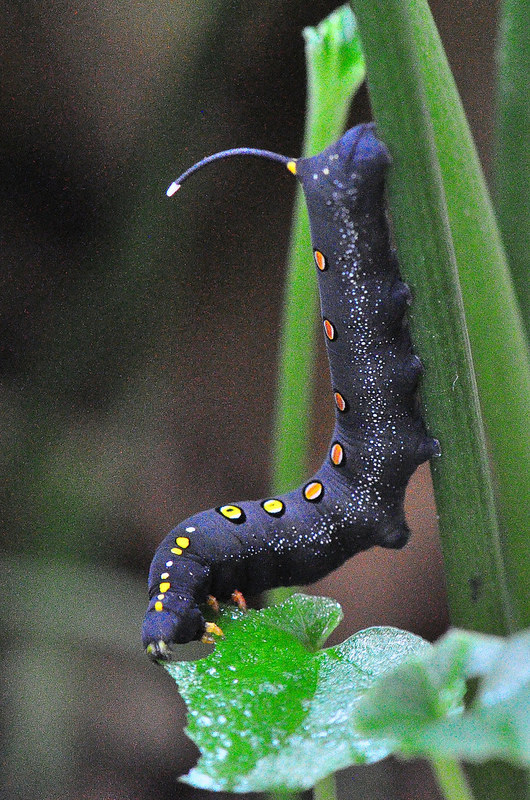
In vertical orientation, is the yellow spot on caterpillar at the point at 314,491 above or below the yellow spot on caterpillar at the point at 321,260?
below

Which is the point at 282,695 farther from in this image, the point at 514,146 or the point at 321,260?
the point at 514,146

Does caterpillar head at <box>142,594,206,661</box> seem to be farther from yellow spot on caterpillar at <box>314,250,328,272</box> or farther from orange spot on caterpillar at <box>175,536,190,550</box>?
yellow spot on caterpillar at <box>314,250,328,272</box>

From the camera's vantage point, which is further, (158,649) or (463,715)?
(158,649)

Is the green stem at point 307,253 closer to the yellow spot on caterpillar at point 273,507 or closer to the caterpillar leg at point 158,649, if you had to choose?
the yellow spot on caterpillar at point 273,507

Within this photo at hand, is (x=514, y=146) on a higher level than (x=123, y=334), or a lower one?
higher

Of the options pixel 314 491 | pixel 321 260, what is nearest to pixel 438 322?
pixel 321 260

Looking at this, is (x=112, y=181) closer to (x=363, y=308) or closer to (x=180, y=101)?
(x=180, y=101)

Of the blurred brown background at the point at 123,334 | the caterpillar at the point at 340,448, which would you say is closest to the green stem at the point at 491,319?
the caterpillar at the point at 340,448

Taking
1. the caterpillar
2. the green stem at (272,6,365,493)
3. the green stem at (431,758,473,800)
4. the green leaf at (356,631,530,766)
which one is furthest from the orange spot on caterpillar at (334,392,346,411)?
the green leaf at (356,631,530,766)
